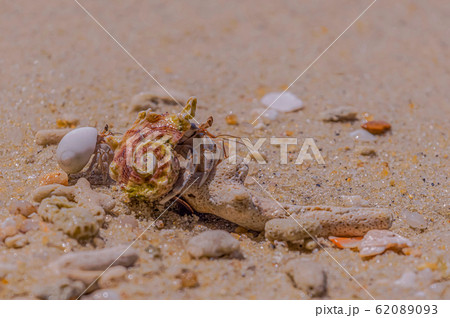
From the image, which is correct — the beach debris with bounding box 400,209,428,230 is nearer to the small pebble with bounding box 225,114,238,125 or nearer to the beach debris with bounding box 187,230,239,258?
the beach debris with bounding box 187,230,239,258

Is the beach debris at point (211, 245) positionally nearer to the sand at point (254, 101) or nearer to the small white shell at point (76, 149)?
the sand at point (254, 101)

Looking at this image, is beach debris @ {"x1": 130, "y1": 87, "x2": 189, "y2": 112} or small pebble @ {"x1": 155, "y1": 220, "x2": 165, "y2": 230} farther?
beach debris @ {"x1": 130, "y1": 87, "x2": 189, "y2": 112}

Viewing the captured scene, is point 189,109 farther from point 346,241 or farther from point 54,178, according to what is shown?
point 346,241

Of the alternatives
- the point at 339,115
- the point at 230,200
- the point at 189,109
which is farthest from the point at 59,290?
the point at 339,115

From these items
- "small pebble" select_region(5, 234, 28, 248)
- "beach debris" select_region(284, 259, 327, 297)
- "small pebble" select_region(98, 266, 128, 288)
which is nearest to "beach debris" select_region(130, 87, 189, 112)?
"small pebble" select_region(5, 234, 28, 248)

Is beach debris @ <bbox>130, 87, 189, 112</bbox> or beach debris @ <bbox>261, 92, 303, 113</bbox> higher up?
beach debris @ <bbox>130, 87, 189, 112</bbox>

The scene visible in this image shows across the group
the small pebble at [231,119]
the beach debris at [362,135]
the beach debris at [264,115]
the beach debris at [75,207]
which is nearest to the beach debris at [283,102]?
the beach debris at [264,115]

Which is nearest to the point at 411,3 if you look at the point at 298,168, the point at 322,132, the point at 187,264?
the point at 322,132

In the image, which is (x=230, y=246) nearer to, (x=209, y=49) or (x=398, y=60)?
(x=209, y=49)
